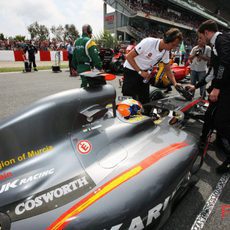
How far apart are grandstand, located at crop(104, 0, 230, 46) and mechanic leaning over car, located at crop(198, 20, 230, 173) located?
33586 millimetres

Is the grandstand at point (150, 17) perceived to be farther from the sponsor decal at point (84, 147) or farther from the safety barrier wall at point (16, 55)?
the sponsor decal at point (84, 147)

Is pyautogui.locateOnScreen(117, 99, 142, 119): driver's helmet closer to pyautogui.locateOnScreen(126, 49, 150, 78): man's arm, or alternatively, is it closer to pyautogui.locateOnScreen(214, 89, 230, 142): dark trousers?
pyautogui.locateOnScreen(126, 49, 150, 78): man's arm

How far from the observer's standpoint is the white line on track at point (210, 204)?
5.68ft

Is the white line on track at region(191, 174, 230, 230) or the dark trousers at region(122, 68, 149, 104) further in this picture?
the dark trousers at region(122, 68, 149, 104)

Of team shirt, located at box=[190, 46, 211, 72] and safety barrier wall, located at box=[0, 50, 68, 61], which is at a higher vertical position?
team shirt, located at box=[190, 46, 211, 72]

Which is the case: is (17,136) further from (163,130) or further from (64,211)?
(163,130)

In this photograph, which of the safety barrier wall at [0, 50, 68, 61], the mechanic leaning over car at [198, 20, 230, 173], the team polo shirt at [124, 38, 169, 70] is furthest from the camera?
the safety barrier wall at [0, 50, 68, 61]

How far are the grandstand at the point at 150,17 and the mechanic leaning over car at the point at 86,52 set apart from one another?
32.1 meters

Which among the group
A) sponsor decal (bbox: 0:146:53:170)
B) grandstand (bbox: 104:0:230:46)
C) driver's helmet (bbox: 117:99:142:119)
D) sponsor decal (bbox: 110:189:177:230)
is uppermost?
grandstand (bbox: 104:0:230:46)

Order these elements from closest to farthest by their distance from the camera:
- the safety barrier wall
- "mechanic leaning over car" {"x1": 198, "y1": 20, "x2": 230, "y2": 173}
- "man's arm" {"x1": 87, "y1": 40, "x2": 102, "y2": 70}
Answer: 1. "mechanic leaning over car" {"x1": 198, "y1": 20, "x2": 230, "y2": 173}
2. "man's arm" {"x1": 87, "y1": 40, "x2": 102, "y2": 70}
3. the safety barrier wall

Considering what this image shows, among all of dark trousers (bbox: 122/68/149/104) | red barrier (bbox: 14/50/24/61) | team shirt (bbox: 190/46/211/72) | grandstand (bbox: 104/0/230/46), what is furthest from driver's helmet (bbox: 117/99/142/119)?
grandstand (bbox: 104/0/230/46)

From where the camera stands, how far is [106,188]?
1292 mm

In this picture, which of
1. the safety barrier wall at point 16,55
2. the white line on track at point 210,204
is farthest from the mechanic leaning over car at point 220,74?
the safety barrier wall at point 16,55

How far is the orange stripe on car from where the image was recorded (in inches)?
44.2
